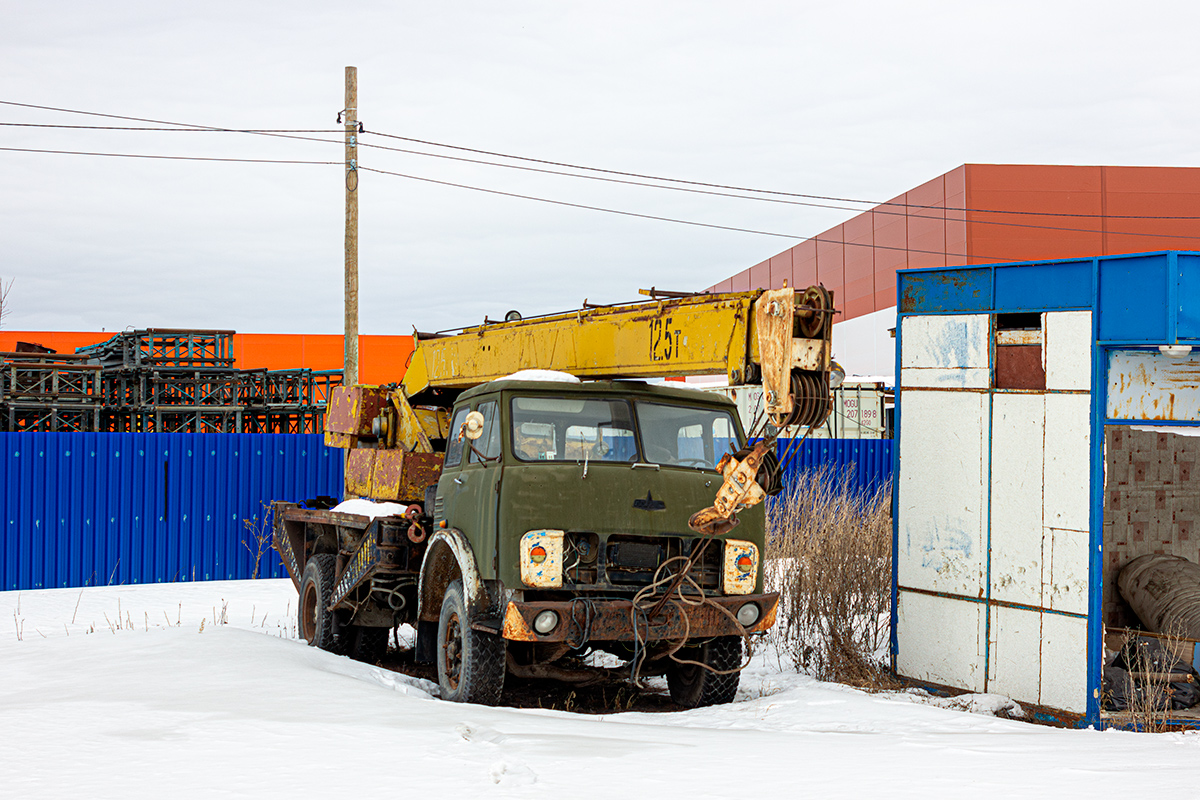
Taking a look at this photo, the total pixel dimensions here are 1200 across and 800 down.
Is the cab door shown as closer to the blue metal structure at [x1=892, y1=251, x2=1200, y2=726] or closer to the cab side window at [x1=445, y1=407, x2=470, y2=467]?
the cab side window at [x1=445, y1=407, x2=470, y2=467]

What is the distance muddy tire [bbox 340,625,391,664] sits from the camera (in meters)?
10.6

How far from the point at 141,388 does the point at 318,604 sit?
18586 mm

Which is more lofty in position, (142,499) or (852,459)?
(852,459)

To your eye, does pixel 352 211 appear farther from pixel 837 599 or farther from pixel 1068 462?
pixel 1068 462

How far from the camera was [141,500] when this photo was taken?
16938mm

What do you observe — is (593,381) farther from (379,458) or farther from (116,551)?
(116,551)

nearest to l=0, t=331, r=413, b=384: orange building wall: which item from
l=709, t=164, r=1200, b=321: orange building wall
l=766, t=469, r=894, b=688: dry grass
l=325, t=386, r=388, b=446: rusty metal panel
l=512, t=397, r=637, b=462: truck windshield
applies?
l=709, t=164, r=1200, b=321: orange building wall

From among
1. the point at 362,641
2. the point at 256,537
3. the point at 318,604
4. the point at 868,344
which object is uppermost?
the point at 868,344

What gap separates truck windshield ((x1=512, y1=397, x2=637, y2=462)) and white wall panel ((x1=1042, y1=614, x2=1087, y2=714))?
139 inches

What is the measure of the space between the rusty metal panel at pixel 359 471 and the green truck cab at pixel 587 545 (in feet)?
7.18

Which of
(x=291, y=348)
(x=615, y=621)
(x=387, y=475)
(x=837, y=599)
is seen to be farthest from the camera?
(x=291, y=348)

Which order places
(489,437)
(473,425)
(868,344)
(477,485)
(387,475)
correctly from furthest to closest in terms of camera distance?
(868,344)
(387,475)
(489,437)
(477,485)
(473,425)

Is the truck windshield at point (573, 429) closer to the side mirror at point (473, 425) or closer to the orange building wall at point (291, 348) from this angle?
the side mirror at point (473, 425)

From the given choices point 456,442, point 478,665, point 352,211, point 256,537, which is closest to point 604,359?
point 456,442
